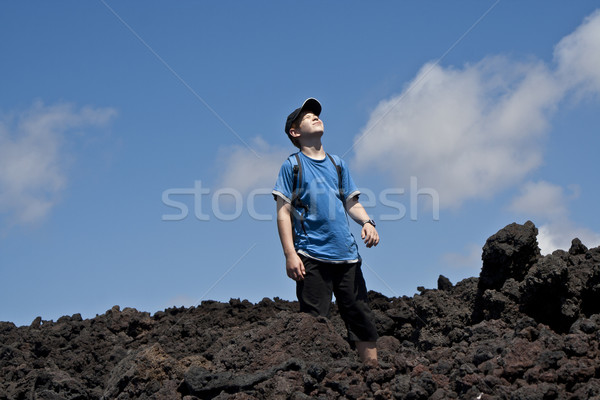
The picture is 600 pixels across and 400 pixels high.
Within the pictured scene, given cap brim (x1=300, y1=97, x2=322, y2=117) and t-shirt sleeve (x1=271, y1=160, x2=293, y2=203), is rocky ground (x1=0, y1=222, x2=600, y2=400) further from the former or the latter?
cap brim (x1=300, y1=97, x2=322, y2=117)

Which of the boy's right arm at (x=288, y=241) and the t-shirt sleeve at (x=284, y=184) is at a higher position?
the t-shirt sleeve at (x=284, y=184)

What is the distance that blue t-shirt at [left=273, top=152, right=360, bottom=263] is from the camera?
5.37 meters

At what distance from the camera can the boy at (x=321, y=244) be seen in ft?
17.5

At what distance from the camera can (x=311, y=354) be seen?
4.95 m

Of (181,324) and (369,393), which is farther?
(181,324)

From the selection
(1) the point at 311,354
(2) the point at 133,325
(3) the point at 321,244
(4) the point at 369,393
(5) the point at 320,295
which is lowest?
(4) the point at 369,393

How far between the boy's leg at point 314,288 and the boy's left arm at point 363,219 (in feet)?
1.36

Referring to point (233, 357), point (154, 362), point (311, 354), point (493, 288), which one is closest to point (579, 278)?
point (493, 288)

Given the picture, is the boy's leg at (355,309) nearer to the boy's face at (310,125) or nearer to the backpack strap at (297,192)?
the backpack strap at (297,192)

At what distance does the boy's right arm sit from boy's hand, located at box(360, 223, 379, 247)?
58 centimetres

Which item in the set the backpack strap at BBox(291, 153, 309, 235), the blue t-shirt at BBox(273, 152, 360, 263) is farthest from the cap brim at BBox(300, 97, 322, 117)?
the backpack strap at BBox(291, 153, 309, 235)

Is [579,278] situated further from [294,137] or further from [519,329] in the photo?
[294,137]

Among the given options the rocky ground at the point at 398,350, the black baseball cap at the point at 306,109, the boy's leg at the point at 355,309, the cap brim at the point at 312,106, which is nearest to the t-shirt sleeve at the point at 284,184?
the black baseball cap at the point at 306,109

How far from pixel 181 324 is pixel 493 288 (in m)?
3.98
